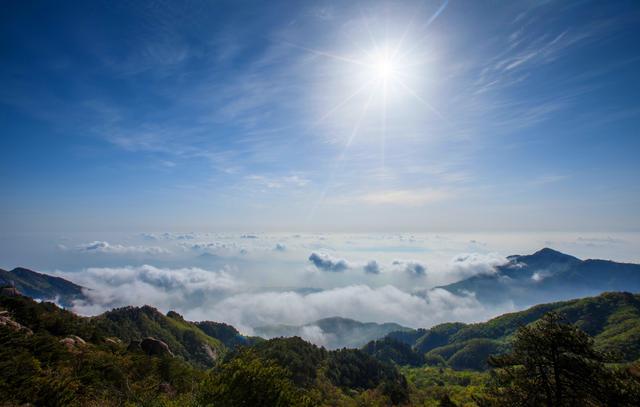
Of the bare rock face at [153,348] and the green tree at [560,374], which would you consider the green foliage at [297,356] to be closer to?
the bare rock face at [153,348]

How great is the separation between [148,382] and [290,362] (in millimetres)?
87263

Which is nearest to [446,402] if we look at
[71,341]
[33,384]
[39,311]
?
[33,384]

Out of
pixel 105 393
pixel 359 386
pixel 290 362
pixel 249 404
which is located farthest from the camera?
pixel 359 386

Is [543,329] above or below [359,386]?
above

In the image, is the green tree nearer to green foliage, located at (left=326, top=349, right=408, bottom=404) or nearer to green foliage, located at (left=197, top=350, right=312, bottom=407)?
green foliage, located at (left=197, top=350, right=312, bottom=407)

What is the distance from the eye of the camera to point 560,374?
2597cm

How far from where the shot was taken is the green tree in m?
23.7

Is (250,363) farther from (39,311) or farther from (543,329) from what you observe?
(39,311)

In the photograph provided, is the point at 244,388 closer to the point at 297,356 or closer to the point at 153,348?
the point at 153,348

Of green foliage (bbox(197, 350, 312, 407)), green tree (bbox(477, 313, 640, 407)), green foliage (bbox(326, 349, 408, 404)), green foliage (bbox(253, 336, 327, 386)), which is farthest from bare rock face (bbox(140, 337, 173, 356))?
green tree (bbox(477, 313, 640, 407))

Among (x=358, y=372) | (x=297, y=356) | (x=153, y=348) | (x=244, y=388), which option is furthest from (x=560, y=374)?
(x=358, y=372)

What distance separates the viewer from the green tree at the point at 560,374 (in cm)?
2368

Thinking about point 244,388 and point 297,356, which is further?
point 297,356

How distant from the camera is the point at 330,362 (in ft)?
551
